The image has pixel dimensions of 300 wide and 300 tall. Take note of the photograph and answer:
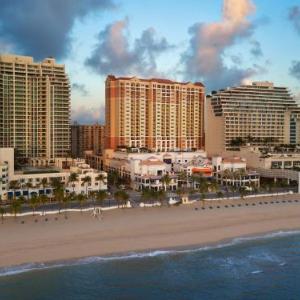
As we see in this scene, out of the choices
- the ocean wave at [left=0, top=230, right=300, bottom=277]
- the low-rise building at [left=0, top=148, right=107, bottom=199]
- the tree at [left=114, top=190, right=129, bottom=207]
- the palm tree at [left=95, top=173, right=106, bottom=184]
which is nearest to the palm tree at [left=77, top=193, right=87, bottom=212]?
the tree at [left=114, top=190, right=129, bottom=207]

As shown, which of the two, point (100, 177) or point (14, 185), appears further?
point (100, 177)

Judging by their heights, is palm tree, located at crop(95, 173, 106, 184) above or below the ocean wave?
above

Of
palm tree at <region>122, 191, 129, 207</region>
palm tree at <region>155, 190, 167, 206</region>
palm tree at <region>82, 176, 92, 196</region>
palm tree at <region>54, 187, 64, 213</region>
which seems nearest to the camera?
palm tree at <region>54, 187, 64, 213</region>

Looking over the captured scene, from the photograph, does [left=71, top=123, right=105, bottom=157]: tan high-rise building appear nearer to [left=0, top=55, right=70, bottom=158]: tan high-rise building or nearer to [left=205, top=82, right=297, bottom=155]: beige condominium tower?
[left=205, top=82, right=297, bottom=155]: beige condominium tower

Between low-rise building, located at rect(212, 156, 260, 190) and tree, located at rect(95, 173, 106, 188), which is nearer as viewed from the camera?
tree, located at rect(95, 173, 106, 188)

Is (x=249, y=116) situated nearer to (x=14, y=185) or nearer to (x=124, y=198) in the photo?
(x=124, y=198)

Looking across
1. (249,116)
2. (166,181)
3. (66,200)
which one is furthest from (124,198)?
(249,116)

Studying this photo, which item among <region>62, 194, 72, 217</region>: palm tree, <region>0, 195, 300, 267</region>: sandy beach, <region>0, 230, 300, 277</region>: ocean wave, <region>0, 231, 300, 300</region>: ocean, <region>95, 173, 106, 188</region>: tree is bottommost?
<region>0, 231, 300, 300</region>: ocean
